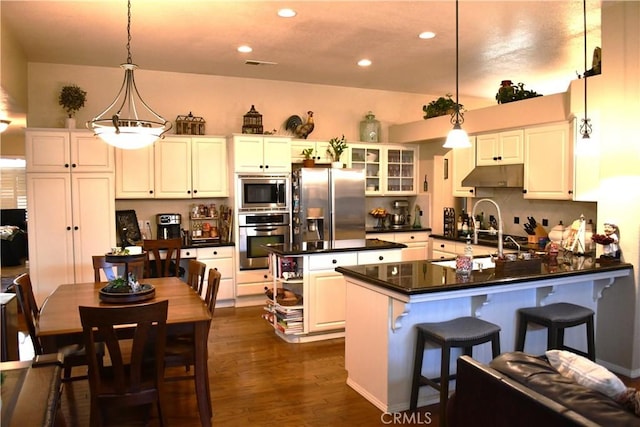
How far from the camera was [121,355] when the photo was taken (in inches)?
102

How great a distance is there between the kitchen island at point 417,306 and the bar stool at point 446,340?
0.11 m

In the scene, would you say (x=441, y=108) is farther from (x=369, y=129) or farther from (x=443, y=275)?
(x=443, y=275)

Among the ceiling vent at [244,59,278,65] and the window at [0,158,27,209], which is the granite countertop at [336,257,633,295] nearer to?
the ceiling vent at [244,59,278,65]

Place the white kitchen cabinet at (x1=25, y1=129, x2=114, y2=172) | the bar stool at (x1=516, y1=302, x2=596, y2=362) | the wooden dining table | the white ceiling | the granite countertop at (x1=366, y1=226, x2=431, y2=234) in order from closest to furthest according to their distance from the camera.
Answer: the wooden dining table
the bar stool at (x1=516, y1=302, x2=596, y2=362)
the white ceiling
the white kitchen cabinet at (x1=25, y1=129, x2=114, y2=172)
the granite countertop at (x1=366, y1=226, x2=431, y2=234)

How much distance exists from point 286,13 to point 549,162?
299 cm

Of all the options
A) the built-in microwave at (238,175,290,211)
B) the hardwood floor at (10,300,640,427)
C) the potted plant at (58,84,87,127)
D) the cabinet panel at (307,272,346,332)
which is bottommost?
the hardwood floor at (10,300,640,427)

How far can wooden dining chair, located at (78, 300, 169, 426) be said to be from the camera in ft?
7.89

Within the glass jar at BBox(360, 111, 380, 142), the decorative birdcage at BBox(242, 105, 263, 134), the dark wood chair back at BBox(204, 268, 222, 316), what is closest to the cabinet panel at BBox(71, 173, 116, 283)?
the decorative birdcage at BBox(242, 105, 263, 134)

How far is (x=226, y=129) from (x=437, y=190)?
3.12 meters

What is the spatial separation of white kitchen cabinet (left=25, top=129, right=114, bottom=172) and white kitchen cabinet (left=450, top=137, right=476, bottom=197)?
4.18 metres

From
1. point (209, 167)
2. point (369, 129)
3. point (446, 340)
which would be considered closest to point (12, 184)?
point (209, 167)

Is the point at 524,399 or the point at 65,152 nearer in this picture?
the point at 524,399

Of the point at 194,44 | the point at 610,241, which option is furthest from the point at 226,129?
the point at 610,241

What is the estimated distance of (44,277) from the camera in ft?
17.1
